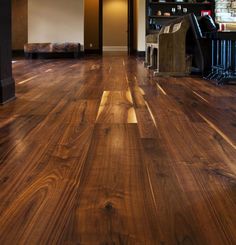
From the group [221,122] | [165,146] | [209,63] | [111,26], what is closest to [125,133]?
[165,146]

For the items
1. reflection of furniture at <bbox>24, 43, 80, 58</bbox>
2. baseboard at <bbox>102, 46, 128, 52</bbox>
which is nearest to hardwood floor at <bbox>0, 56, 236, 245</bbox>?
reflection of furniture at <bbox>24, 43, 80, 58</bbox>

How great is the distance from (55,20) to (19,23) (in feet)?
7.02

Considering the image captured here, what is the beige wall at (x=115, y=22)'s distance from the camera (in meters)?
16.9

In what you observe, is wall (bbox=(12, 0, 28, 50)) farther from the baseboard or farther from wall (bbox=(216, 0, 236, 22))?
wall (bbox=(216, 0, 236, 22))

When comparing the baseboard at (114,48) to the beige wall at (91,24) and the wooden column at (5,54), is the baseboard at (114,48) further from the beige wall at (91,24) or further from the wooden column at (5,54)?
the wooden column at (5,54)

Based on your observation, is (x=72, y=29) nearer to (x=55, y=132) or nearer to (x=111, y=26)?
(x=111, y=26)

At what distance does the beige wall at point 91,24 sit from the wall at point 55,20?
416cm

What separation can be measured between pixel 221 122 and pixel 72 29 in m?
10.4

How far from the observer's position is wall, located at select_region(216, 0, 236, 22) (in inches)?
450

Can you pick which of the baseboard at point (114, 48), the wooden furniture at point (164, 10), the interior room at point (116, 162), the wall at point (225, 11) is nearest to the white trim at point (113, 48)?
the baseboard at point (114, 48)

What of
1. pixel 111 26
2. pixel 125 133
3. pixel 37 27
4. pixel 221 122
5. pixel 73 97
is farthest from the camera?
pixel 111 26

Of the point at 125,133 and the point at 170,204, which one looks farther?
Result: the point at 125,133

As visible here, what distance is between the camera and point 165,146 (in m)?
1.85

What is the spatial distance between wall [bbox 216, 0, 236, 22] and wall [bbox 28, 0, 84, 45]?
12.3 ft
